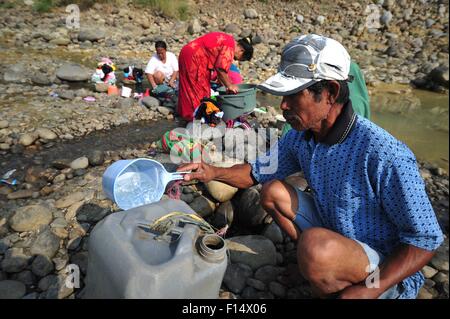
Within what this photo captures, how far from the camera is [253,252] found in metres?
2.43

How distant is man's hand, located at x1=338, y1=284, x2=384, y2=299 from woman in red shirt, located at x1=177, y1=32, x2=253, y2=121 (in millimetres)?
3620

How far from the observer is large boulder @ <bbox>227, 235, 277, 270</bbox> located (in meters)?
2.39

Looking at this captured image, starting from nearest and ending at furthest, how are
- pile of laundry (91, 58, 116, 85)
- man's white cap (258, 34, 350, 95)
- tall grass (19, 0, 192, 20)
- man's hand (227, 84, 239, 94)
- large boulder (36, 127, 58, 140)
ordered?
man's white cap (258, 34, 350, 95) < large boulder (36, 127, 58, 140) < man's hand (227, 84, 239, 94) < pile of laundry (91, 58, 116, 85) < tall grass (19, 0, 192, 20)

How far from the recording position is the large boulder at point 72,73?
6422 mm

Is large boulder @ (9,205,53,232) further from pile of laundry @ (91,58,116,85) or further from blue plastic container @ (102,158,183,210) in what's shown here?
pile of laundry @ (91,58,116,85)

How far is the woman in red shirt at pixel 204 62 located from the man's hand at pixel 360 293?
3.62 m

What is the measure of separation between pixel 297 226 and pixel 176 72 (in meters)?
Answer: 5.11

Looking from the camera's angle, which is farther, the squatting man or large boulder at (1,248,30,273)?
large boulder at (1,248,30,273)

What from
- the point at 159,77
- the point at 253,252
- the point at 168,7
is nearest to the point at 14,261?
the point at 253,252

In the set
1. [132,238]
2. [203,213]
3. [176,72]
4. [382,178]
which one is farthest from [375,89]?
[132,238]

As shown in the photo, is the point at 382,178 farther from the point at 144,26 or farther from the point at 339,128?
the point at 144,26

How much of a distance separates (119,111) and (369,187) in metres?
4.56

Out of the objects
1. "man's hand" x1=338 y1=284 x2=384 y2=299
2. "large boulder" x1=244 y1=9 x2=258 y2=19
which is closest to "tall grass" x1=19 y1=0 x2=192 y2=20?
"large boulder" x1=244 y1=9 x2=258 y2=19

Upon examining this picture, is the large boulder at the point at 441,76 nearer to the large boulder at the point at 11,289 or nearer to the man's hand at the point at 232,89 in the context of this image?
the man's hand at the point at 232,89
